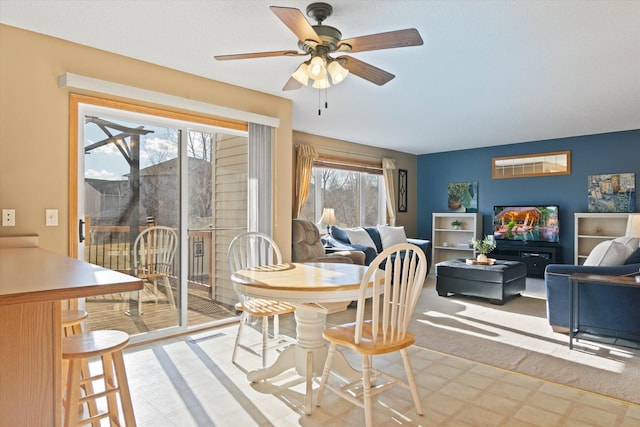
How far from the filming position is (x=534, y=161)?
722 cm

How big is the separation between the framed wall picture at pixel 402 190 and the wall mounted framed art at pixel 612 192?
3231mm

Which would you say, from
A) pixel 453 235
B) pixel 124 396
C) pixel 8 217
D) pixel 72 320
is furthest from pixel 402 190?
pixel 124 396

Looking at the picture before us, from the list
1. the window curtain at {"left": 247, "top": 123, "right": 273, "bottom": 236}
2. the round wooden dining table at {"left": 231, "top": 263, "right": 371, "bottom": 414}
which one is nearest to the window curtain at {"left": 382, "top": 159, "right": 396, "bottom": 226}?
the window curtain at {"left": 247, "top": 123, "right": 273, "bottom": 236}

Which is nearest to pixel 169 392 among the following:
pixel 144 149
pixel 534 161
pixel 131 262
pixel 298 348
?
pixel 298 348

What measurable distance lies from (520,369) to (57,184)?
369 cm

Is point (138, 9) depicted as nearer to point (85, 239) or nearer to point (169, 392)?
point (85, 239)

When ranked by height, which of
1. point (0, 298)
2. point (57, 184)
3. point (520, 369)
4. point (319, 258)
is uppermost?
point (57, 184)

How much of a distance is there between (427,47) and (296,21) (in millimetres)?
1461

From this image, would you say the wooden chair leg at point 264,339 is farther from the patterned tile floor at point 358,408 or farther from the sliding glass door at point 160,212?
the sliding glass door at point 160,212

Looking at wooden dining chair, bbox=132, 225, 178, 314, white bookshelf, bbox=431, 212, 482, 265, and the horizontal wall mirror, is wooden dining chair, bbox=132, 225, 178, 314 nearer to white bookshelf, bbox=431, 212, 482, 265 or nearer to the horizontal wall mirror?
white bookshelf, bbox=431, 212, 482, 265

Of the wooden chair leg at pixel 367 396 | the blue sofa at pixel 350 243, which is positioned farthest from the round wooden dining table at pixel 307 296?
the blue sofa at pixel 350 243

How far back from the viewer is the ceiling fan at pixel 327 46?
7.02 feet

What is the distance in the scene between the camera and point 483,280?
510cm

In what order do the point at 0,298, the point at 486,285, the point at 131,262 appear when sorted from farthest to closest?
the point at 486,285
the point at 131,262
the point at 0,298
